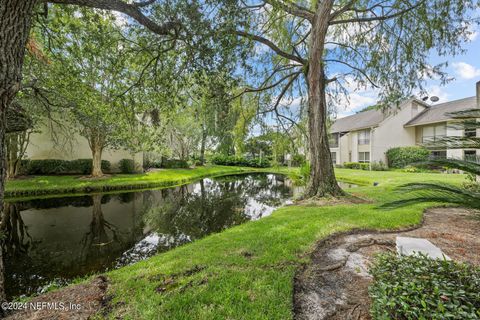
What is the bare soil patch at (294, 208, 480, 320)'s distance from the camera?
2219 mm

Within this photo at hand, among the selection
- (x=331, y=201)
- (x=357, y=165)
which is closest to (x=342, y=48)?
(x=331, y=201)

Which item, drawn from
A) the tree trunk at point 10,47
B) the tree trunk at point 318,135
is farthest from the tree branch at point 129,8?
the tree trunk at point 318,135

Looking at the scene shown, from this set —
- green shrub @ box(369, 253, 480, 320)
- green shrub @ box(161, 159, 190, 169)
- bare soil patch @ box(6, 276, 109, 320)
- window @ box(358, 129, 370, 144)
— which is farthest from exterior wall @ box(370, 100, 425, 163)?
bare soil patch @ box(6, 276, 109, 320)

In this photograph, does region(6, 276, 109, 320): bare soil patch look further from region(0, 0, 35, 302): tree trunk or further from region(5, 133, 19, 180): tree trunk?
region(5, 133, 19, 180): tree trunk

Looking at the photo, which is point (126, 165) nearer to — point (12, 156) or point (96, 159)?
point (96, 159)

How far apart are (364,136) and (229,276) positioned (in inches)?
1062

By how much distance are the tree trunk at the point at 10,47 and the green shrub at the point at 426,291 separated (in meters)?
3.90

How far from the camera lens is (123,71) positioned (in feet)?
16.5

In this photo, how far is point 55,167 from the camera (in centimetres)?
1449

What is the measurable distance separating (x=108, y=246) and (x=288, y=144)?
765 cm

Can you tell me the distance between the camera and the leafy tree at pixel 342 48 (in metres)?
6.50

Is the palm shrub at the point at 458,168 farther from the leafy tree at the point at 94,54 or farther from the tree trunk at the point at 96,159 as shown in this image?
the tree trunk at the point at 96,159

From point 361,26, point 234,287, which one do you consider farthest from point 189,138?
point 234,287

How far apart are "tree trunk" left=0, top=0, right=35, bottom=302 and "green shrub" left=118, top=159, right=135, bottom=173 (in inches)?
647
